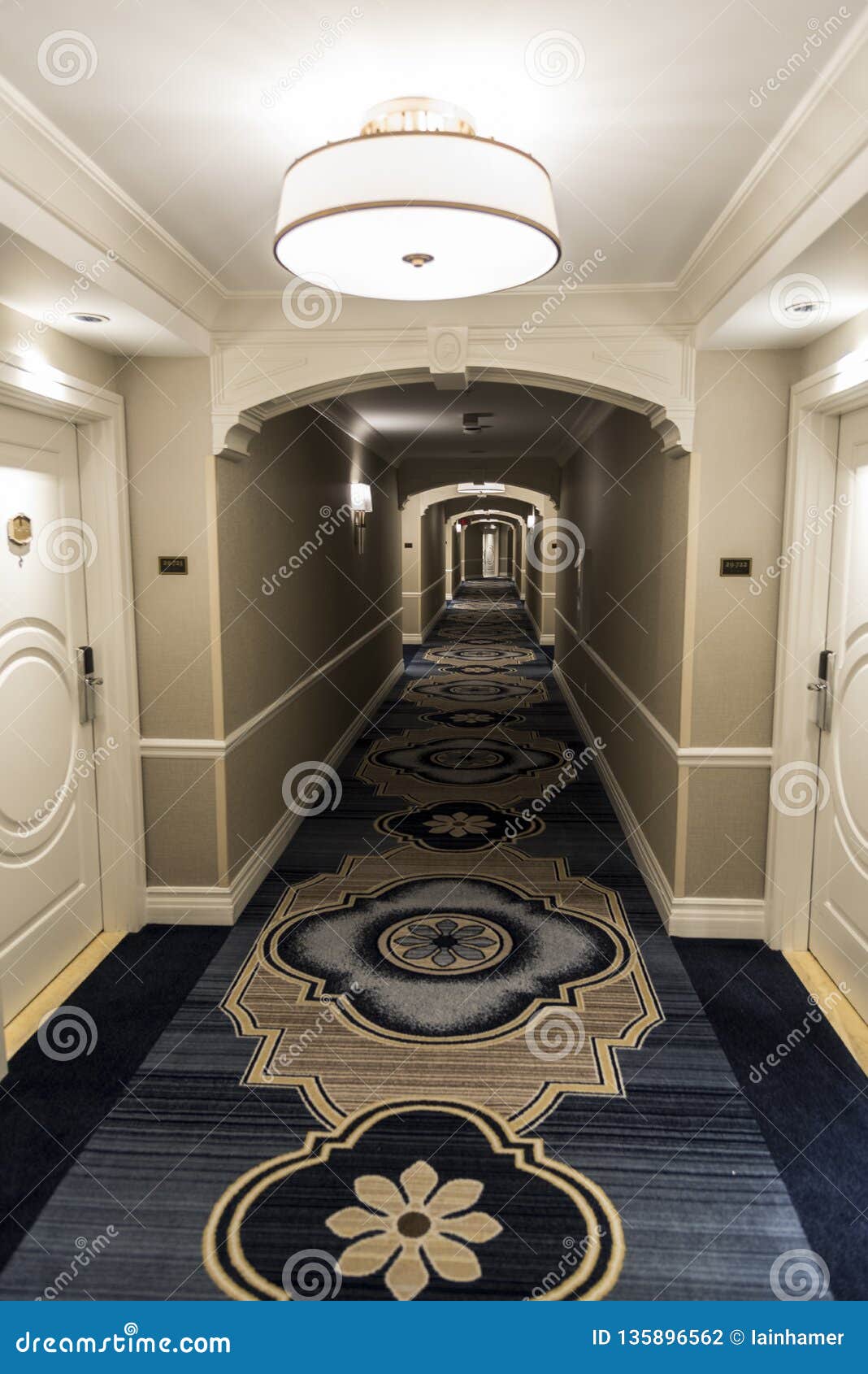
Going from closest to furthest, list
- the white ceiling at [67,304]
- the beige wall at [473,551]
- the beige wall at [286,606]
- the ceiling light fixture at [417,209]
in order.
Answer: the ceiling light fixture at [417,209] < the white ceiling at [67,304] < the beige wall at [286,606] < the beige wall at [473,551]

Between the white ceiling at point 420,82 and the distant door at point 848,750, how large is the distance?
1.12 meters

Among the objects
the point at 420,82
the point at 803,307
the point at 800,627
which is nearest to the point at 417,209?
the point at 420,82

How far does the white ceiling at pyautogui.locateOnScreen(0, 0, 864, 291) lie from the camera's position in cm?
188

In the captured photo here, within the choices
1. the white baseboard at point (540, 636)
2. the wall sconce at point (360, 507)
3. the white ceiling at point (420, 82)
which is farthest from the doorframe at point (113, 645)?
the white baseboard at point (540, 636)

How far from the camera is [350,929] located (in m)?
3.96

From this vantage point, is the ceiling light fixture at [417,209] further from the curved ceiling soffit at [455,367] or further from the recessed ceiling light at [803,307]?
the curved ceiling soffit at [455,367]

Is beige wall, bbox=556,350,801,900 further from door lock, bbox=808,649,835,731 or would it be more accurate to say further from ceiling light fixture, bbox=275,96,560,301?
ceiling light fixture, bbox=275,96,560,301

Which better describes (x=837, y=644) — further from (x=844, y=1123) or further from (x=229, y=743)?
(x=229, y=743)

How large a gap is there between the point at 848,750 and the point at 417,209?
2.48 m

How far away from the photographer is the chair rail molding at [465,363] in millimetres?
3701

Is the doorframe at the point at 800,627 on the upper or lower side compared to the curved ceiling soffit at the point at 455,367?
lower

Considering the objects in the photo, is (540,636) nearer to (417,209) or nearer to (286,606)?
(286,606)

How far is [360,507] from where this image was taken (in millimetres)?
7398

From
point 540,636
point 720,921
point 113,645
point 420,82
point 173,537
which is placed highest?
point 420,82
